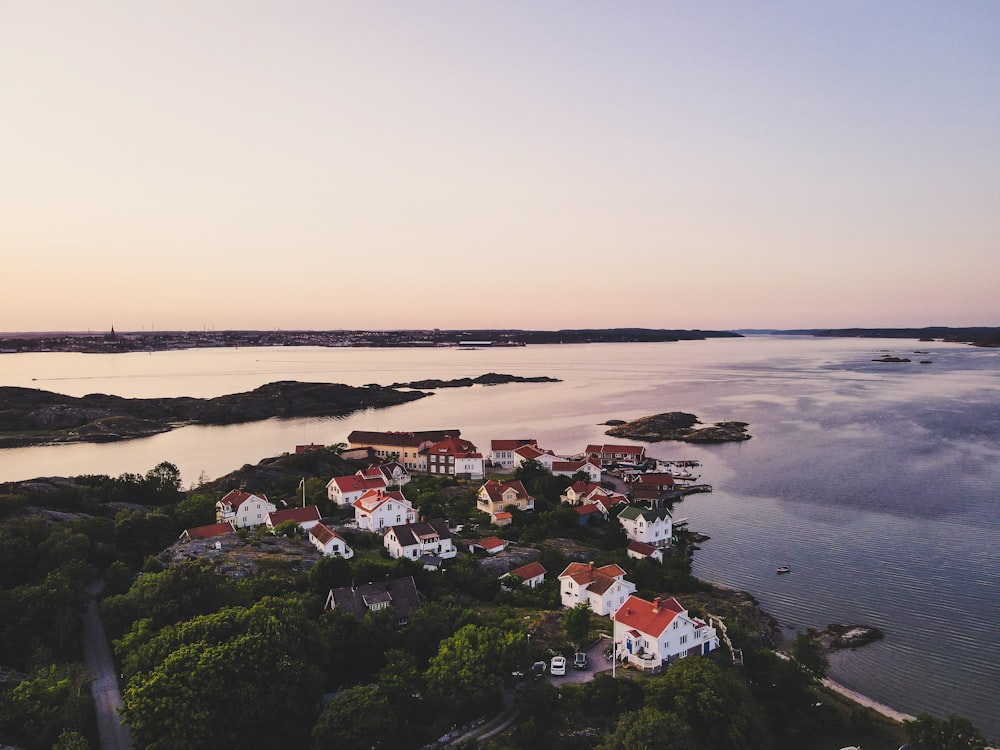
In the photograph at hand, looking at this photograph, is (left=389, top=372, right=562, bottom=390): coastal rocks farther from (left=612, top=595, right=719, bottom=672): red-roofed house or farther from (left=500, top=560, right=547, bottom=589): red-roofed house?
(left=612, top=595, right=719, bottom=672): red-roofed house

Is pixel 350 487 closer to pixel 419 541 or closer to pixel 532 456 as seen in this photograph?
pixel 419 541

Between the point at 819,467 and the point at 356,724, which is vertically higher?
the point at 356,724

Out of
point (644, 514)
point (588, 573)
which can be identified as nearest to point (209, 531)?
point (588, 573)

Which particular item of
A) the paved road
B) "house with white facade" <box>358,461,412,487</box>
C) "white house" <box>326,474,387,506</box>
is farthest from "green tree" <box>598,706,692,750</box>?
"house with white facade" <box>358,461,412,487</box>

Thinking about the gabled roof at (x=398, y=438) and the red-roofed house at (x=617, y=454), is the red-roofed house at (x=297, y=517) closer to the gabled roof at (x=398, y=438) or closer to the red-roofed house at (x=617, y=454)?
the gabled roof at (x=398, y=438)

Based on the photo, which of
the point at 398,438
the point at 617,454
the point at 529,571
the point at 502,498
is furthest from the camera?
the point at 617,454

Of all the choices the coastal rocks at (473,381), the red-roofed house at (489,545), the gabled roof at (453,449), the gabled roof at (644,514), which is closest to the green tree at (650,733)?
the red-roofed house at (489,545)

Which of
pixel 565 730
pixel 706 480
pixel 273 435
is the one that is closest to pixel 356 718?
pixel 565 730
